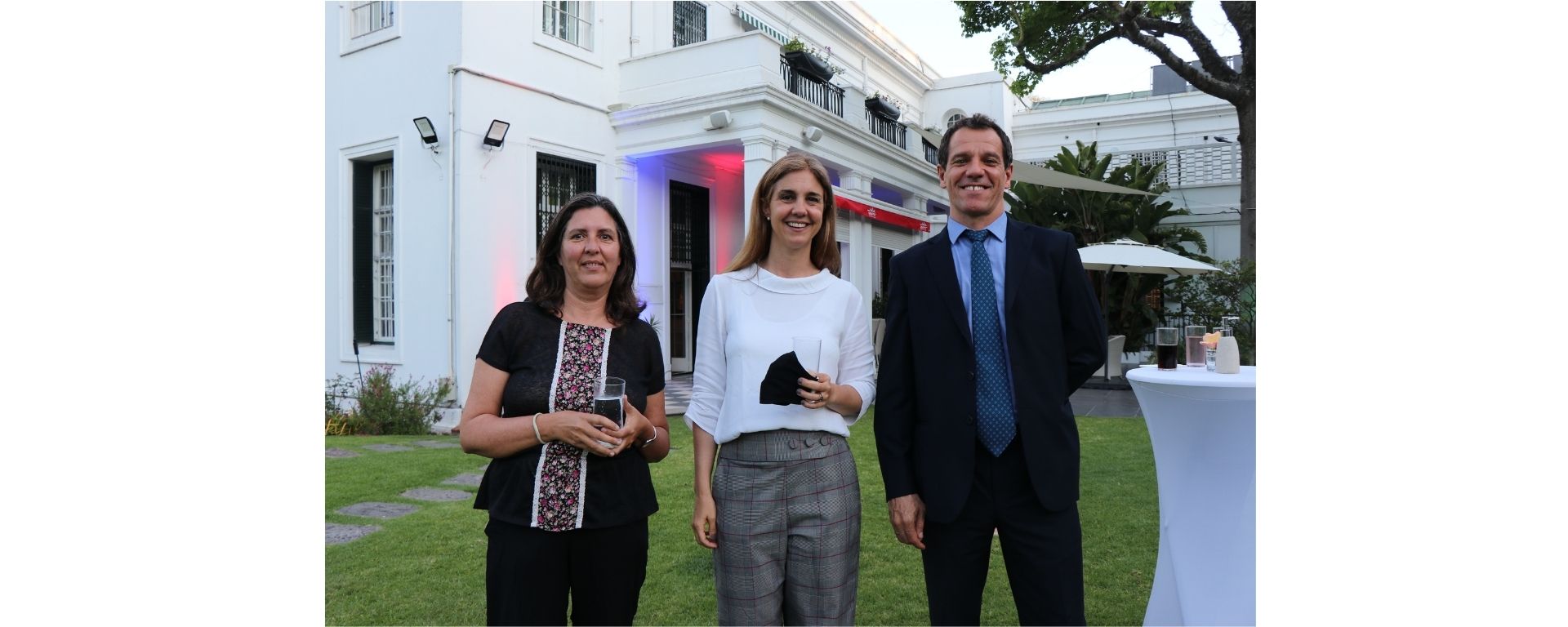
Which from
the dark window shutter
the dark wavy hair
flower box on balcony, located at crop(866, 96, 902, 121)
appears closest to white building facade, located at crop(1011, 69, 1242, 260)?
flower box on balcony, located at crop(866, 96, 902, 121)

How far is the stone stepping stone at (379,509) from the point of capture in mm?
→ 5387

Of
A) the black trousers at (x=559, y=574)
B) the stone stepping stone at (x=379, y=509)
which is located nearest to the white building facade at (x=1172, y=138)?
the stone stepping stone at (x=379, y=509)

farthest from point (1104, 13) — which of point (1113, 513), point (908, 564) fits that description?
point (908, 564)

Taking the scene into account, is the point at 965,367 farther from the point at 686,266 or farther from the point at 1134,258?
the point at 686,266

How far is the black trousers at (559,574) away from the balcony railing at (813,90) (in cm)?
1019

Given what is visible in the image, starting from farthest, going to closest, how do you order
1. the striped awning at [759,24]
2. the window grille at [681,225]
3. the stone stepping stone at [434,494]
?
the striped awning at [759,24]
the window grille at [681,225]
the stone stepping stone at [434,494]

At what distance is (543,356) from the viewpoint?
204 centimetres

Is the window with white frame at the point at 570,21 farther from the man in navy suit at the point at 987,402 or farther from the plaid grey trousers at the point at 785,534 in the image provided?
the plaid grey trousers at the point at 785,534

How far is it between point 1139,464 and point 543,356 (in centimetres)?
619

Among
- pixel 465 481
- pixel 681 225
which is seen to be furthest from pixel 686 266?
pixel 465 481

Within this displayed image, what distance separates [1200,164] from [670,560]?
17.9 meters

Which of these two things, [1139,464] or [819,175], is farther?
[1139,464]

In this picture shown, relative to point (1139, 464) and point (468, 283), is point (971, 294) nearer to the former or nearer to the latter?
point (1139, 464)

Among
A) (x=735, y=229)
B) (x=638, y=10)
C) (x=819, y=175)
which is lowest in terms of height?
(x=819, y=175)
